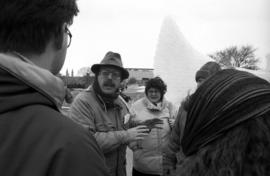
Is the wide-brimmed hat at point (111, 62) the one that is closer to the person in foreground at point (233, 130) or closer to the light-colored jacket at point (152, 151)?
the light-colored jacket at point (152, 151)

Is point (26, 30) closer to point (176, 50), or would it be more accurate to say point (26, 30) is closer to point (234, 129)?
point (234, 129)

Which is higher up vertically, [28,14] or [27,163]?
[28,14]

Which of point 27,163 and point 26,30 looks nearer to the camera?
point 27,163

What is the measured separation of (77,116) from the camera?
8.26ft

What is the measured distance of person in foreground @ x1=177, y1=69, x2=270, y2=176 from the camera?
2.97 feet

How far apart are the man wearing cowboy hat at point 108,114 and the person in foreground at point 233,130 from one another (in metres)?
1.54

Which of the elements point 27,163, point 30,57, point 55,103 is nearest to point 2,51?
point 30,57

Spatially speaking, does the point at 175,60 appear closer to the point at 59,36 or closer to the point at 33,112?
the point at 59,36

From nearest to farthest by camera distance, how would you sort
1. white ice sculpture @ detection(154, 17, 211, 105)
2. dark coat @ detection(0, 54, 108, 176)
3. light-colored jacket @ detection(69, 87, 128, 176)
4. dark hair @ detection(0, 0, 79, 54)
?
dark coat @ detection(0, 54, 108, 176)
dark hair @ detection(0, 0, 79, 54)
light-colored jacket @ detection(69, 87, 128, 176)
white ice sculpture @ detection(154, 17, 211, 105)

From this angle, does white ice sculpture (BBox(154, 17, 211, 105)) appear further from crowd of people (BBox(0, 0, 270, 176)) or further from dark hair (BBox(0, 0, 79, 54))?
dark hair (BBox(0, 0, 79, 54))

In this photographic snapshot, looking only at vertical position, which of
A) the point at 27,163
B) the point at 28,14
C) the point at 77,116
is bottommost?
the point at 77,116

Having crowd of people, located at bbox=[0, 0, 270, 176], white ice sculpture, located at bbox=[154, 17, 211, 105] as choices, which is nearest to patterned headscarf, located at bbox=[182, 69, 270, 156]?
crowd of people, located at bbox=[0, 0, 270, 176]

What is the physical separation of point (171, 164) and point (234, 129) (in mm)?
1739

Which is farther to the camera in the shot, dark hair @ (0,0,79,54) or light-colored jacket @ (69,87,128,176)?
light-colored jacket @ (69,87,128,176)
